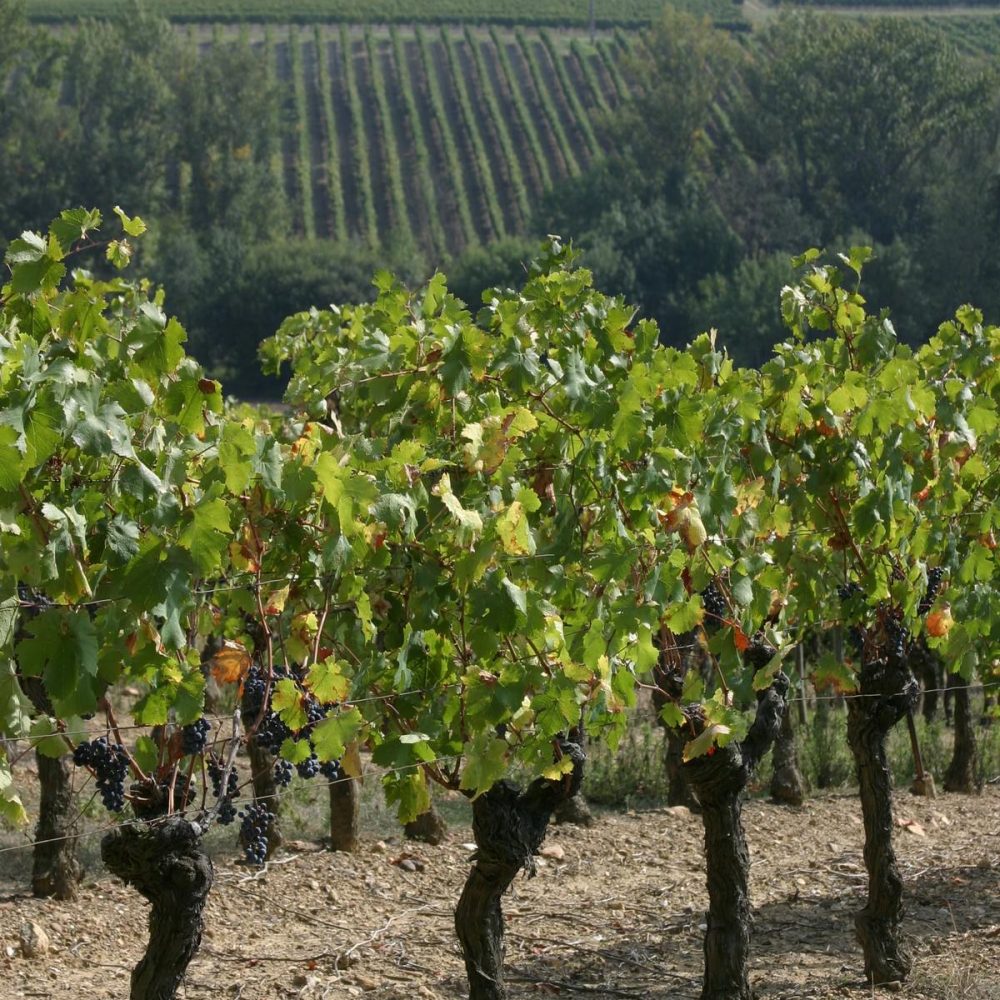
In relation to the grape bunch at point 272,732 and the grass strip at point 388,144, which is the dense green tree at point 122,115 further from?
the grape bunch at point 272,732

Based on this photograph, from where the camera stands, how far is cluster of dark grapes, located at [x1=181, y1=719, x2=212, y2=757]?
387cm

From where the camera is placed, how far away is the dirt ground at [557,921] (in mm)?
5605

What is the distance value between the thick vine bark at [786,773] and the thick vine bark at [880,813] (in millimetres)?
3165

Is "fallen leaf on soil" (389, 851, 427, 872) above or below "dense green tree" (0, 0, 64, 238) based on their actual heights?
below

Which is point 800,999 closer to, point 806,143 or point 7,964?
point 7,964

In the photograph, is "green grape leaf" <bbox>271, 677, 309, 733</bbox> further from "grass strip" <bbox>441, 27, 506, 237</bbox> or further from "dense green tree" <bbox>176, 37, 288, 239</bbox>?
"grass strip" <bbox>441, 27, 506, 237</bbox>

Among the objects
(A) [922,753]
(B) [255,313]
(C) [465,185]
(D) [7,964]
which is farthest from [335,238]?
(D) [7,964]

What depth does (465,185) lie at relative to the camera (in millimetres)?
51062

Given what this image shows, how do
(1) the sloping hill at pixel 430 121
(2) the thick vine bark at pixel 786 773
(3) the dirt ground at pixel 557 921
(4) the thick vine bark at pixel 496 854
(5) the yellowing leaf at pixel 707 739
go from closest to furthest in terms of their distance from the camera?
(5) the yellowing leaf at pixel 707 739, (4) the thick vine bark at pixel 496 854, (3) the dirt ground at pixel 557 921, (2) the thick vine bark at pixel 786 773, (1) the sloping hill at pixel 430 121

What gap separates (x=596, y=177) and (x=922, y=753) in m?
37.3

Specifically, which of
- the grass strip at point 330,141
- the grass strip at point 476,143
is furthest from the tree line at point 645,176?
the grass strip at point 330,141

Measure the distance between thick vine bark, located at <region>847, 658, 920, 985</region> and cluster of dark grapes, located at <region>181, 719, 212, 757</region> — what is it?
2691mm

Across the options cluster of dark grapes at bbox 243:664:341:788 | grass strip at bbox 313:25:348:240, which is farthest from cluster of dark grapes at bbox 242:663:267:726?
grass strip at bbox 313:25:348:240

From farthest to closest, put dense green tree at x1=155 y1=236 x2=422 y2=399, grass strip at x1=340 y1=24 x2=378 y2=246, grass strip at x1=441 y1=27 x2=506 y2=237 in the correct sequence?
grass strip at x1=441 y1=27 x2=506 y2=237 → grass strip at x1=340 y1=24 x2=378 y2=246 → dense green tree at x1=155 y1=236 x2=422 y2=399
